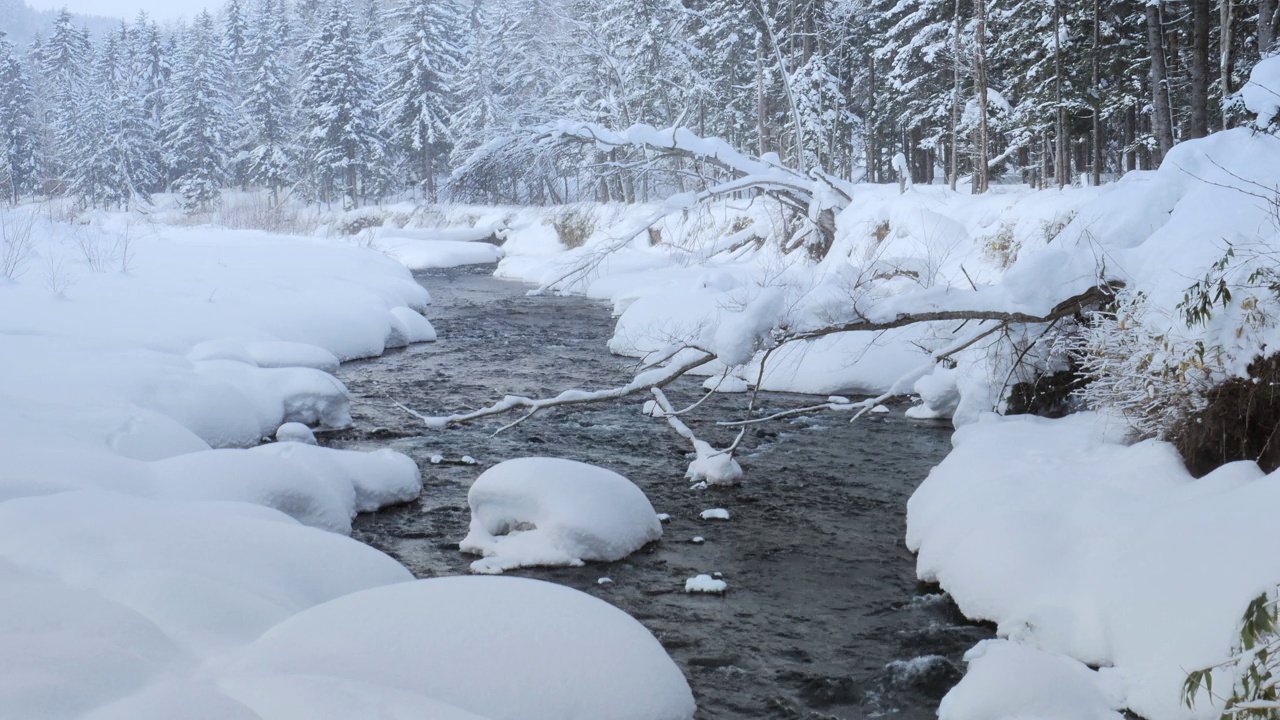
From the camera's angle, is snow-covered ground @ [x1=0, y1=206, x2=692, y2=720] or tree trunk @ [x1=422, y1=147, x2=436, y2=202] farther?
tree trunk @ [x1=422, y1=147, x2=436, y2=202]

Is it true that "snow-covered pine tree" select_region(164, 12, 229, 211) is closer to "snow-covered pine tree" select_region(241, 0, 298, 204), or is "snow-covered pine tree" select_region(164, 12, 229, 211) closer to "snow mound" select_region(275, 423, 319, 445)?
"snow-covered pine tree" select_region(241, 0, 298, 204)

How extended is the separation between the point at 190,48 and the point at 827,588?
59.5 meters

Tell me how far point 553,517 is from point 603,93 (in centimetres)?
3442

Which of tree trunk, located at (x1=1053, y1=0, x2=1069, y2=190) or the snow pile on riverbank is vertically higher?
tree trunk, located at (x1=1053, y1=0, x2=1069, y2=190)

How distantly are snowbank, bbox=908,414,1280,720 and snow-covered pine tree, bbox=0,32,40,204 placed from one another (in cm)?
6308

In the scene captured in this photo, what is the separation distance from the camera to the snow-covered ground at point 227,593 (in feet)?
11.4

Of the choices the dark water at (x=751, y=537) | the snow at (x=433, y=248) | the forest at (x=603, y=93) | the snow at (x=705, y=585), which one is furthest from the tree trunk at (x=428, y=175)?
the snow at (x=705, y=585)

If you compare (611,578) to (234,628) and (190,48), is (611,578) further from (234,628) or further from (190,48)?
(190,48)

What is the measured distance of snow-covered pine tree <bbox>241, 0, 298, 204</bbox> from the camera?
2063 inches

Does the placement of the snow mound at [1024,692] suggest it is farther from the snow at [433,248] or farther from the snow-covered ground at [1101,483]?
the snow at [433,248]

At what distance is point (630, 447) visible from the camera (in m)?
10.1

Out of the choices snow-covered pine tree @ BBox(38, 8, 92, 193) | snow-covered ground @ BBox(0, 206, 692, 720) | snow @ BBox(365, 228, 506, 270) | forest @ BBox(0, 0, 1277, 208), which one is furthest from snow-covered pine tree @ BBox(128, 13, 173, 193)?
snow-covered ground @ BBox(0, 206, 692, 720)

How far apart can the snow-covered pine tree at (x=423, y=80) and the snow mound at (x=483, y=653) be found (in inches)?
1790

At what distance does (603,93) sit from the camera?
3900cm
